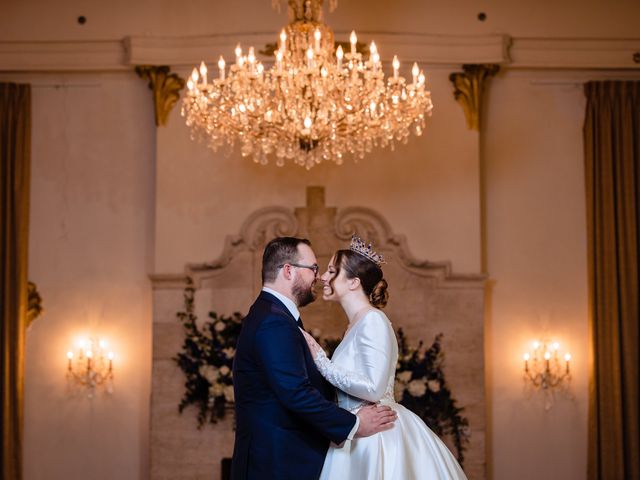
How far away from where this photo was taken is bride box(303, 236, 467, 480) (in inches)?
185

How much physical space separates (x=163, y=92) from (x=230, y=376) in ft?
8.54

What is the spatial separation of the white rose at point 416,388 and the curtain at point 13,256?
343 centimetres

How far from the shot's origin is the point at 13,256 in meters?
8.61

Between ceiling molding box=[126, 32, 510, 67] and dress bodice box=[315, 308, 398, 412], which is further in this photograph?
ceiling molding box=[126, 32, 510, 67]

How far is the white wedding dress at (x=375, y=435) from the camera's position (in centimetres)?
468

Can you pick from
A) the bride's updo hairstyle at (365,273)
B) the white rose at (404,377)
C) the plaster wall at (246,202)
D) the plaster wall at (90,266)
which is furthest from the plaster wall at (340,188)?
the bride's updo hairstyle at (365,273)

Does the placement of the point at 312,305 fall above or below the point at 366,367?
above

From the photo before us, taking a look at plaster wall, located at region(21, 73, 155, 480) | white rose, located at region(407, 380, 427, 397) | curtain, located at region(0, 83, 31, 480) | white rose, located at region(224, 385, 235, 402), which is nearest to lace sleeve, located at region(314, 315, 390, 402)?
white rose, located at region(407, 380, 427, 397)

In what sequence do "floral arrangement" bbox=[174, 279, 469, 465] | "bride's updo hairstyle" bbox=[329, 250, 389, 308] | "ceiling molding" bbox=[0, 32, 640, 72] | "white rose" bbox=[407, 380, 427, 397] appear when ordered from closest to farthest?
"bride's updo hairstyle" bbox=[329, 250, 389, 308] < "white rose" bbox=[407, 380, 427, 397] < "floral arrangement" bbox=[174, 279, 469, 465] < "ceiling molding" bbox=[0, 32, 640, 72]

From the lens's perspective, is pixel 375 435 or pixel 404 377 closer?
pixel 375 435

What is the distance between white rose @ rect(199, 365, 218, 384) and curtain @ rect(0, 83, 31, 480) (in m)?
1.72

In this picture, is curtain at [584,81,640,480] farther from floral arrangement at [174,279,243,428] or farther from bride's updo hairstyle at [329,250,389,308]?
bride's updo hairstyle at [329,250,389,308]

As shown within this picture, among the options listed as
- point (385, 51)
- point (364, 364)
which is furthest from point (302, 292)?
point (385, 51)

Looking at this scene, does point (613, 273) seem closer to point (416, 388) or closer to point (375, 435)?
point (416, 388)
